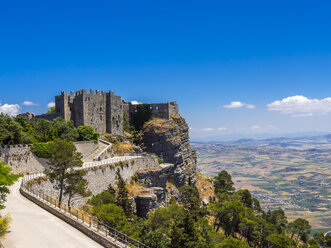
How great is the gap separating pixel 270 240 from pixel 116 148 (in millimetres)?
34586

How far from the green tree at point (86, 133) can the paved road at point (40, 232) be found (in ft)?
103

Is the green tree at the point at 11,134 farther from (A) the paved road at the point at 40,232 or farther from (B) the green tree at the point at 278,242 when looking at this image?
(B) the green tree at the point at 278,242

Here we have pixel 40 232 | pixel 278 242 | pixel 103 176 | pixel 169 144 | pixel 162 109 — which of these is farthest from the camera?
pixel 162 109

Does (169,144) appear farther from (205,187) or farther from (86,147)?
(86,147)

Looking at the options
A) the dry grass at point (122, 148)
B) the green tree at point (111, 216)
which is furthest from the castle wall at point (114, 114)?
the green tree at point (111, 216)

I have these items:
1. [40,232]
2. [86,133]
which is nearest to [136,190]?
[86,133]

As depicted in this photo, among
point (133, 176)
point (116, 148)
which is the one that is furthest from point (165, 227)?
point (116, 148)

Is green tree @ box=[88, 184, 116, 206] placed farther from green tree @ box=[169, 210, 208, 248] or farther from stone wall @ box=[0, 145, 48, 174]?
green tree @ box=[169, 210, 208, 248]

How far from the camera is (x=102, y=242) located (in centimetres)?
1811

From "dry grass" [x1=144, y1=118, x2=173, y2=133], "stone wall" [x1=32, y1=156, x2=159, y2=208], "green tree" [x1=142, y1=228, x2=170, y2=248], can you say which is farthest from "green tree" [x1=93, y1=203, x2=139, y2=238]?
"dry grass" [x1=144, y1=118, x2=173, y2=133]

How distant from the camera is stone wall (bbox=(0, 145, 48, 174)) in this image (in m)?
36.7

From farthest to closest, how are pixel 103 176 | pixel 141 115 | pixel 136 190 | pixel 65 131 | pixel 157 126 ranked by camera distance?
pixel 141 115 < pixel 157 126 < pixel 65 131 < pixel 136 190 < pixel 103 176

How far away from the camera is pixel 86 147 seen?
5300 cm

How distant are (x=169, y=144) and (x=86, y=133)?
59.7 feet
